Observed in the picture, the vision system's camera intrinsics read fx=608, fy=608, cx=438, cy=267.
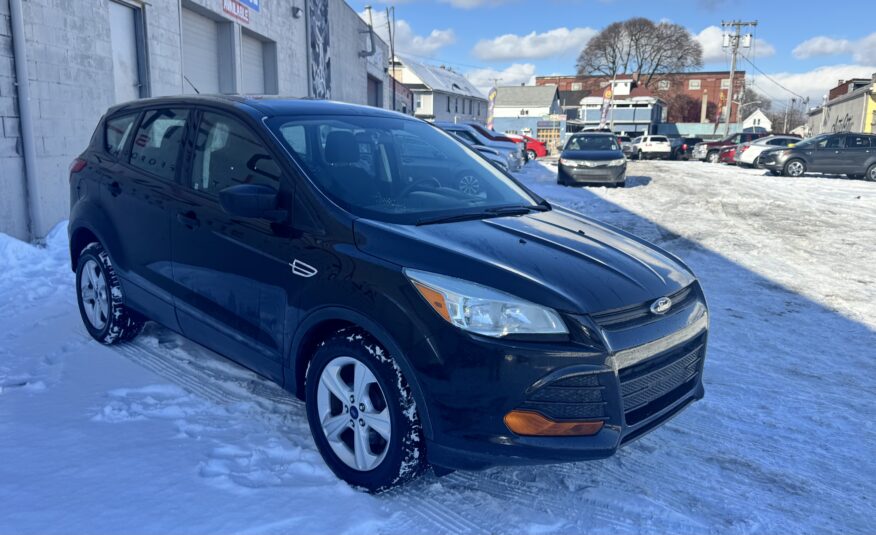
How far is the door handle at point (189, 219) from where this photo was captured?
3.53 meters

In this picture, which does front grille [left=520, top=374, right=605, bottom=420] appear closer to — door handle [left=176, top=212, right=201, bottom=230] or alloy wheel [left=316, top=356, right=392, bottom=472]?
alloy wheel [left=316, top=356, right=392, bottom=472]

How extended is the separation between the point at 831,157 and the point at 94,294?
946 inches

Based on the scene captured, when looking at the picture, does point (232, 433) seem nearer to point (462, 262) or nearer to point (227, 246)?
point (227, 246)

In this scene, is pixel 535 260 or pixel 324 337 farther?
pixel 324 337

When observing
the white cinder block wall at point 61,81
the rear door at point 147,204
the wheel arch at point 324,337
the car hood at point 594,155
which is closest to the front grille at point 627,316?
the wheel arch at point 324,337

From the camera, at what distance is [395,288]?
2572 mm

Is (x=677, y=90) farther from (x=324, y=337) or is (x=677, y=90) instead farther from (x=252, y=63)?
(x=324, y=337)

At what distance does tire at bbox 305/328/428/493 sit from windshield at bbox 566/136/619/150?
16118 mm

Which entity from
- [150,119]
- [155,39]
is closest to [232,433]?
[150,119]

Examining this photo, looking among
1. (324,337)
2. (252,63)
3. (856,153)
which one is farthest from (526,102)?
(324,337)

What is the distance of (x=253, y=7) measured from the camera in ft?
48.1

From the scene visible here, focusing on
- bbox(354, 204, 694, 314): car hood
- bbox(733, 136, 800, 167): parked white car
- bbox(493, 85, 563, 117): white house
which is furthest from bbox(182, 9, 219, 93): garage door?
bbox(493, 85, 563, 117): white house

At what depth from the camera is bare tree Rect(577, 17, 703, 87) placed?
80.4 metres

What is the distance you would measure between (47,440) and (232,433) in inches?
36.8
